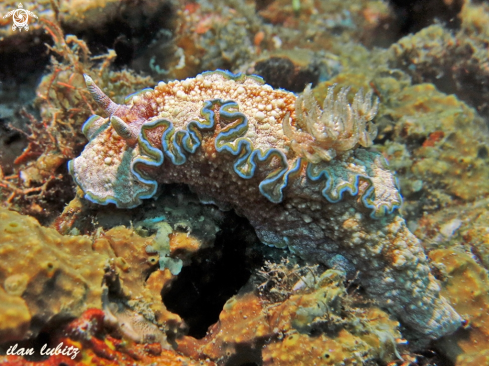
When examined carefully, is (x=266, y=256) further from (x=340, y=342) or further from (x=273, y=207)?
(x=340, y=342)

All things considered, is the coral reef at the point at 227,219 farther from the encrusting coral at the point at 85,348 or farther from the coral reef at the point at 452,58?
the coral reef at the point at 452,58

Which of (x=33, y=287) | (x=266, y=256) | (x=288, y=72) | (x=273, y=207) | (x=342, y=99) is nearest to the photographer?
(x=33, y=287)

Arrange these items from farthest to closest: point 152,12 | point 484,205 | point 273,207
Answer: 1. point 152,12
2. point 484,205
3. point 273,207

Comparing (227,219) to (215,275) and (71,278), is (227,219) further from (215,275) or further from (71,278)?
(71,278)

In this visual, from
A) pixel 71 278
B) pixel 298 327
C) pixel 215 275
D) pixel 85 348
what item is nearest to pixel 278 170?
pixel 298 327

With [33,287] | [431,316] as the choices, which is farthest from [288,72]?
[33,287]

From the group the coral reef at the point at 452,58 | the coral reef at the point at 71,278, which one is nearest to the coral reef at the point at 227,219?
the coral reef at the point at 71,278
